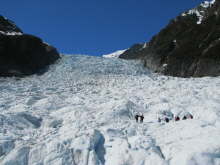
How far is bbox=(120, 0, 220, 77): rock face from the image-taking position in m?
36.8

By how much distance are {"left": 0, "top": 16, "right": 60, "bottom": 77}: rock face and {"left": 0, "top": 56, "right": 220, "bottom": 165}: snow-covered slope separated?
28.9 feet

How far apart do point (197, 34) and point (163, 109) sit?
28519mm

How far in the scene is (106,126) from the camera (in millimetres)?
15938

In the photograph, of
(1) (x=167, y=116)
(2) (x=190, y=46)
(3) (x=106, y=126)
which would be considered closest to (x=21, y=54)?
(2) (x=190, y=46)

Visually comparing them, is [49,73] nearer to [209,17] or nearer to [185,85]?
[185,85]

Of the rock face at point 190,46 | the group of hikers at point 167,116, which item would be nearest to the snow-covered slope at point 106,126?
the group of hikers at point 167,116

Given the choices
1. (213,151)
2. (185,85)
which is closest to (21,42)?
(185,85)

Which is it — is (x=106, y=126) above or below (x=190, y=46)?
below

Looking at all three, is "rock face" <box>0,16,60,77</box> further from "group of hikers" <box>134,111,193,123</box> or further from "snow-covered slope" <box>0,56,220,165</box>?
"group of hikers" <box>134,111,193,123</box>

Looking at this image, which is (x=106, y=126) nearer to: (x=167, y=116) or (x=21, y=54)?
(x=167, y=116)

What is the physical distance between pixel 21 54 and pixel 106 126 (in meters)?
28.9

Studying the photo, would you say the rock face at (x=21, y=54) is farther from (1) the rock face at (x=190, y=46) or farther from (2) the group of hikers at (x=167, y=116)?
(2) the group of hikers at (x=167, y=116)

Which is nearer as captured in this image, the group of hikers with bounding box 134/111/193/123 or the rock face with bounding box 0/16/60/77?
the group of hikers with bounding box 134/111/193/123

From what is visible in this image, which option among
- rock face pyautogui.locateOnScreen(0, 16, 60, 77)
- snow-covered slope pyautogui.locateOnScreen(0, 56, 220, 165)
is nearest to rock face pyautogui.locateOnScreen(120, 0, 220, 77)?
snow-covered slope pyautogui.locateOnScreen(0, 56, 220, 165)
